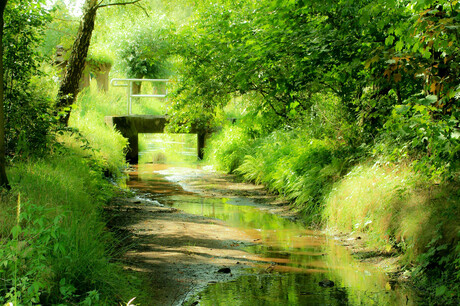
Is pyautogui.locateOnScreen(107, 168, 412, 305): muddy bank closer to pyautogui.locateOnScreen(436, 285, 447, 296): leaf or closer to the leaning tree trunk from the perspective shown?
pyautogui.locateOnScreen(436, 285, 447, 296): leaf

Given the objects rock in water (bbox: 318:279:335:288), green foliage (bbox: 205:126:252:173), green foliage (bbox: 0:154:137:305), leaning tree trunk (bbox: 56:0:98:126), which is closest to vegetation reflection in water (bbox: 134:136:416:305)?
rock in water (bbox: 318:279:335:288)

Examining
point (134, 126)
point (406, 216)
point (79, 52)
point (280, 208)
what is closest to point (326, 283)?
point (406, 216)

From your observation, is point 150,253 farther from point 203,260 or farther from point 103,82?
point 103,82

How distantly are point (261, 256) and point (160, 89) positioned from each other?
31.7 meters

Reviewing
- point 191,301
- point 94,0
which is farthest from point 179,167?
point 191,301

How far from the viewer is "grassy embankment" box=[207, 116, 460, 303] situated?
526 centimetres

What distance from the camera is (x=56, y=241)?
13.8 ft

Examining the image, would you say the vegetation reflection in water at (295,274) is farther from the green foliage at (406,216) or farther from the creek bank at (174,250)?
the green foliage at (406,216)

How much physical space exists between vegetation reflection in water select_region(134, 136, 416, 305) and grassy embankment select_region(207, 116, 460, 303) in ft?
1.26

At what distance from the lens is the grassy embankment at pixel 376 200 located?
207 inches

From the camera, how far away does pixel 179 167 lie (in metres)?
17.3

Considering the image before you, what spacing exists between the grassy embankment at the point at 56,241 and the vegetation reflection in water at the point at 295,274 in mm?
1011

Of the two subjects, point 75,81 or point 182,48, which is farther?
point 182,48

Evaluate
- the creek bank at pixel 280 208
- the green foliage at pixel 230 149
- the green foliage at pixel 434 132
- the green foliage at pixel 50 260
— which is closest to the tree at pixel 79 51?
the creek bank at pixel 280 208
